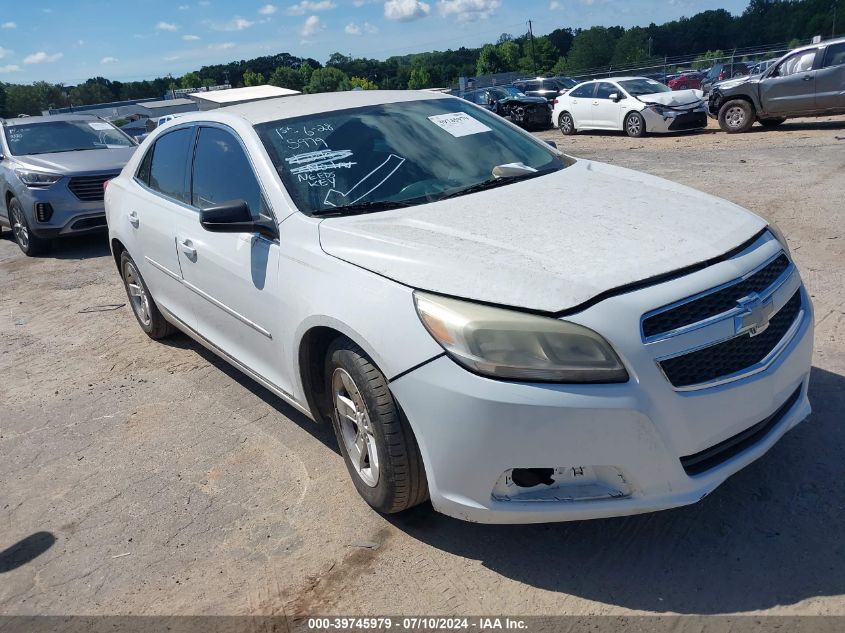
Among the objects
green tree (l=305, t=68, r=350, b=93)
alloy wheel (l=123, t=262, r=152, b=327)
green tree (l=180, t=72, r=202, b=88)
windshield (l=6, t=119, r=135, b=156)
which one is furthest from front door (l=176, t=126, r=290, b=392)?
green tree (l=180, t=72, r=202, b=88)

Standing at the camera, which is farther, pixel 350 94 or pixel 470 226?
pixel 350 94

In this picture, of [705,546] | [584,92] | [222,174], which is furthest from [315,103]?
[584,92]

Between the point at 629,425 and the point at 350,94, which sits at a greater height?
the point at 350,94

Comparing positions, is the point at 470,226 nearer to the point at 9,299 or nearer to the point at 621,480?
the point at 621,480

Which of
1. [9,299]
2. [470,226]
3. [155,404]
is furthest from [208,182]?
[9,299]

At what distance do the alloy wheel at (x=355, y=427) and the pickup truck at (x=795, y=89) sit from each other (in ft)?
50.6

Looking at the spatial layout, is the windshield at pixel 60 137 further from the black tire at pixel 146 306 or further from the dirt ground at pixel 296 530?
the dirt ground at pixel 296 530

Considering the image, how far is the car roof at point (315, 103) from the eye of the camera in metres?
3.92

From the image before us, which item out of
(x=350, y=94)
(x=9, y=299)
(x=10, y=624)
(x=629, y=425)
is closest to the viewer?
(x=629, y=425)

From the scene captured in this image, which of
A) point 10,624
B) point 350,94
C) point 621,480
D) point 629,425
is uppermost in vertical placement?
point 350,94

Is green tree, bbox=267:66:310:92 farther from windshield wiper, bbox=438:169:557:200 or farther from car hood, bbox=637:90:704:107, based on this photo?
windshield wiper, bbox=438:169:557:200

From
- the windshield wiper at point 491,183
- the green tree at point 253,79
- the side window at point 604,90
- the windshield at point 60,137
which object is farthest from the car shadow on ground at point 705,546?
the green tree at point 253,79

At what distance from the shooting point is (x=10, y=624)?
275cm

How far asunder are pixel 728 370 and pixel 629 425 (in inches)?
17.4
